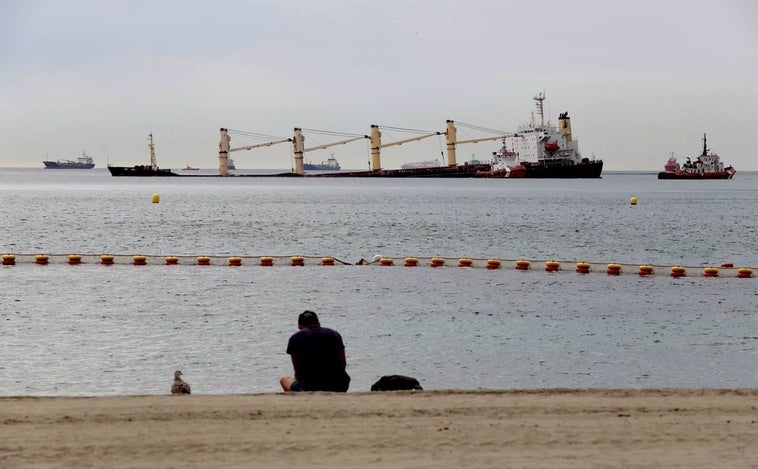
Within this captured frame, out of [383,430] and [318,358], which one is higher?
[318,358]

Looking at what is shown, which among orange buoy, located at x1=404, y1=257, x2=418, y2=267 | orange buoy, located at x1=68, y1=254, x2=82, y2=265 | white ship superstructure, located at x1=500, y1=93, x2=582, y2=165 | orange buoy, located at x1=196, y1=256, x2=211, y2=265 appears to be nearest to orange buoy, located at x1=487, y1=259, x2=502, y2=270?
orange buoy, located at x1=404, y1=257, x2=418, y2=267

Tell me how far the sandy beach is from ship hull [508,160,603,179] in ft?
550

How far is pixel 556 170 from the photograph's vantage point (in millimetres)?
180875

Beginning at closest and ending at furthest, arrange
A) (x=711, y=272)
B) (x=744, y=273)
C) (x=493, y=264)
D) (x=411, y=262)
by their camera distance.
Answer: (x=744, y=273)
(x=711, y=272)
(x=493, y=264)
(x=411, y=262)

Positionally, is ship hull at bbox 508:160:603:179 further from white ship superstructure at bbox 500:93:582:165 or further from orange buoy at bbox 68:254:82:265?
orange buoy at bbox 68:254:82:265

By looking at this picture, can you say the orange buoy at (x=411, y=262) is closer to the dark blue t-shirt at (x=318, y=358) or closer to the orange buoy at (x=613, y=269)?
the orange buoy at (x=613, y=269)

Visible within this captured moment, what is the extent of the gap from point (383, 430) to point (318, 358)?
2.45m

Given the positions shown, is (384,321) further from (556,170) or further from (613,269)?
(556,170)

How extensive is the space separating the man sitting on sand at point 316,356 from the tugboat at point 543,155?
158 m

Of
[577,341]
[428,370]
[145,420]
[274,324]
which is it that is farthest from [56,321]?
[145,420]

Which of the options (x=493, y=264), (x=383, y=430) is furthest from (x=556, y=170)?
(x=383, y=430)

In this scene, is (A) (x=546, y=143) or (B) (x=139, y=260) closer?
(B) (x=139, y=260)

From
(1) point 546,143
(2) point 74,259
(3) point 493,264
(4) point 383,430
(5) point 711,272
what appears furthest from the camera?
(1) point 546,143

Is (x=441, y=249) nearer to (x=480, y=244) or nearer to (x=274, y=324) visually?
(x=480, y=244)
